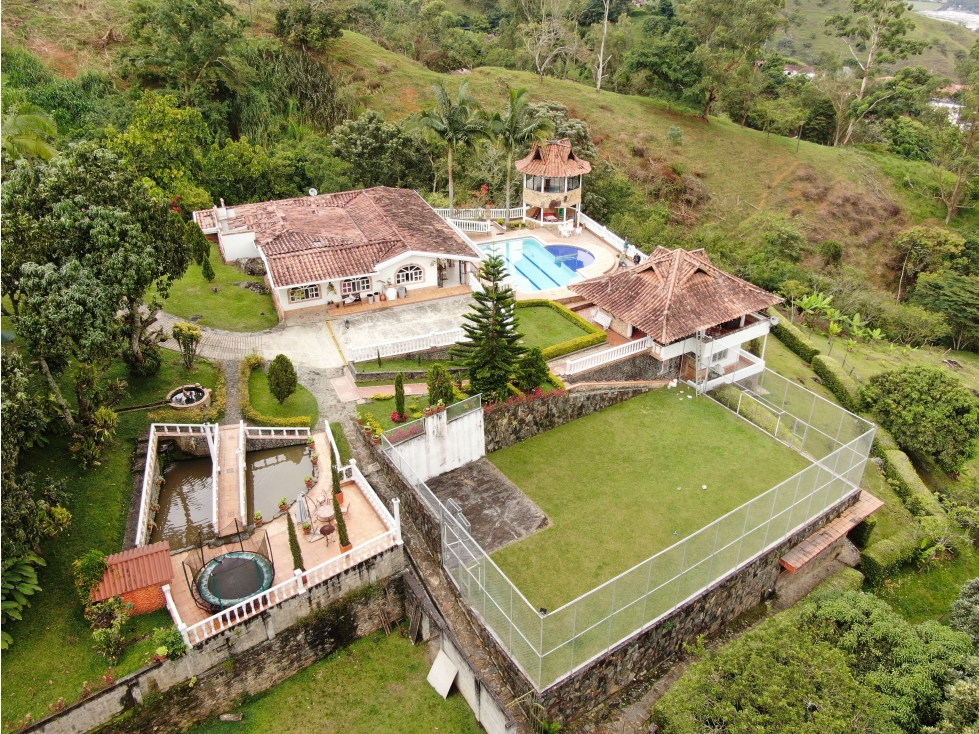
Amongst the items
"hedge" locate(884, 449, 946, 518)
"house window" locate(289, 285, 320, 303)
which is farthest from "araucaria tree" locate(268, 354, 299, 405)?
"hedge" locate(884, 449, 946, 518)

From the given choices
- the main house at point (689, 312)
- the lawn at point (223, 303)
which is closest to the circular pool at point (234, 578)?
the lawn at point (223, 303)

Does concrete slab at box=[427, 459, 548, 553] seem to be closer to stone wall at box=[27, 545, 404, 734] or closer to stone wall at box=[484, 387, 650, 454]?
stone wall at box=[484, 387, 650, 454]

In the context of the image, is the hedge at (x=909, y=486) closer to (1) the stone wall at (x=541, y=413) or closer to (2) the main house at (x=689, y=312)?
(2) the main house at (x=689, y=312)

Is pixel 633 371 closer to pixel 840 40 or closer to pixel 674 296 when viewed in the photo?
pixel 674 296

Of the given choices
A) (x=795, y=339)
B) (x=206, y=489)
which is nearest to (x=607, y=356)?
(x=795, y=339)

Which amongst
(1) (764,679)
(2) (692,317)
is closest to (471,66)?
(2) (692,317)

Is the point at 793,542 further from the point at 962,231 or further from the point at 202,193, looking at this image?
the point at 962,231
